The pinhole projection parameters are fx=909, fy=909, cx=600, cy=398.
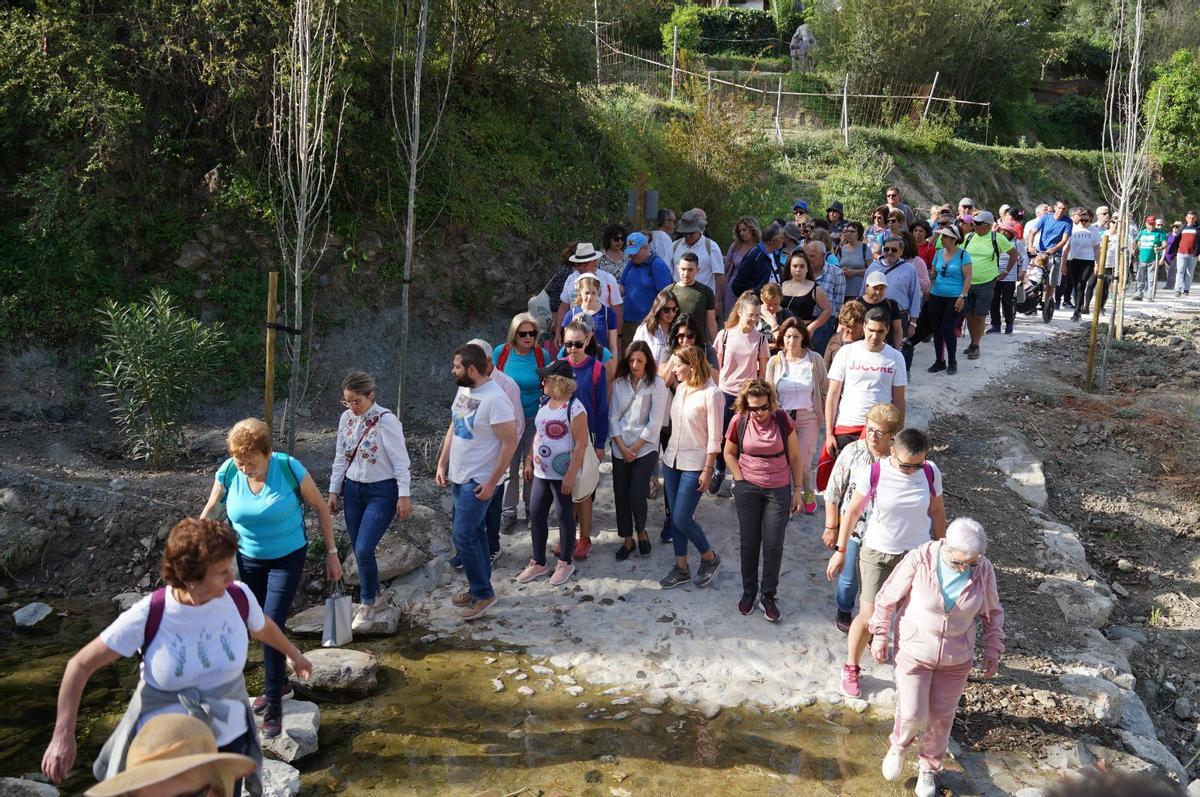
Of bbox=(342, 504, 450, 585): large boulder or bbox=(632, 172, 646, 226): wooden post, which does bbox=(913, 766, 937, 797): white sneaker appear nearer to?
bbox=(342, 504, 450, 585): large boulder

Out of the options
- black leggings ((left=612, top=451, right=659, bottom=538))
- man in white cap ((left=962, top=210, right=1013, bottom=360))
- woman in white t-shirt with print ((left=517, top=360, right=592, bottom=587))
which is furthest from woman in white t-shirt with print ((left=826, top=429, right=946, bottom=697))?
man in white cap ((left=962, top=210, right=1013, bottom=360))

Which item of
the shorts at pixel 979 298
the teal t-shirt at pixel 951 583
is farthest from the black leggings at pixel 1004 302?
the teal t-shirt at pixel 951 583

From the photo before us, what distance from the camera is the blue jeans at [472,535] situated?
599 cm

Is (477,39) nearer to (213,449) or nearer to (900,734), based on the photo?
(213,449)

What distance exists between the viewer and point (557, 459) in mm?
6414

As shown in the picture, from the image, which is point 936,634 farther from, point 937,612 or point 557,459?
point 557,459

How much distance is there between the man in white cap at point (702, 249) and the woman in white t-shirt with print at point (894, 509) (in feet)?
12.9

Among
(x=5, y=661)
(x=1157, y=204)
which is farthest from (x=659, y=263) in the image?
(x=1157, y=204)

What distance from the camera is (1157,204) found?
94.1ft

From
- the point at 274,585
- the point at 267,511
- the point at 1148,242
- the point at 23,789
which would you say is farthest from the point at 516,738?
the point at 1148,242

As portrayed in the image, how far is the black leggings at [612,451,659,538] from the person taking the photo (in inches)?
267

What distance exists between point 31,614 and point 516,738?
12.1ft

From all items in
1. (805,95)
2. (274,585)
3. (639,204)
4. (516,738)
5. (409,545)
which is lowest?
(516,738)

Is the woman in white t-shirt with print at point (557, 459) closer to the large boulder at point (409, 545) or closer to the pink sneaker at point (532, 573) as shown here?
the pink sneaker at point (532, 573)
